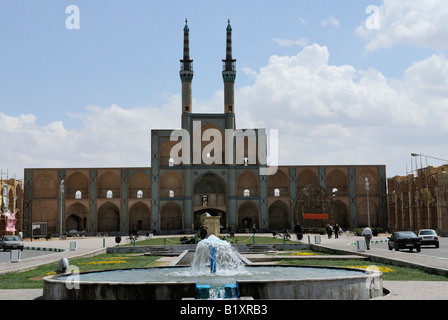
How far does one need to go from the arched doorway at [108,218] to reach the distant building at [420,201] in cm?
2575

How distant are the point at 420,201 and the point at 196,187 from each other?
19787 millimetres

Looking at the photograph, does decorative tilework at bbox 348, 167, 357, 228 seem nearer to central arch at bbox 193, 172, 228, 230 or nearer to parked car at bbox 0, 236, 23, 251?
central arch at bbox 193, 172, 228, 230

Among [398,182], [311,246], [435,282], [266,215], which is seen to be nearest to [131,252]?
[311,246]

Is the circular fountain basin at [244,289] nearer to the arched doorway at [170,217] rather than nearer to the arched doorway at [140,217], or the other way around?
the arched doorway at [170,217]

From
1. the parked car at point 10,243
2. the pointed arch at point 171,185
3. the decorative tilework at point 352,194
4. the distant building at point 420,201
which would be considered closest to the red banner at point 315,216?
the decorative tilework at point 352,194

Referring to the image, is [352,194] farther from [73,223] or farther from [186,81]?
[73,223]

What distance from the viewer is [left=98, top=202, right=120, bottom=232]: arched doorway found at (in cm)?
5212

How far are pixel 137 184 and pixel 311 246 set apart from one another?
95.2 feet

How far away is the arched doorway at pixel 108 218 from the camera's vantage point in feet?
171

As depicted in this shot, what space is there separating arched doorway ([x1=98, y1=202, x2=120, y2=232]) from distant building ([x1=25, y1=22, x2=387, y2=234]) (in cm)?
10

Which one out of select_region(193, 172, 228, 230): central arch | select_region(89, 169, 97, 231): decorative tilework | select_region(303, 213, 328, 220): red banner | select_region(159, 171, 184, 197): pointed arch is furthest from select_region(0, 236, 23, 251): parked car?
select_region(303, 213, 328, 220): red banner

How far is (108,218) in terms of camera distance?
5238 centimetres
